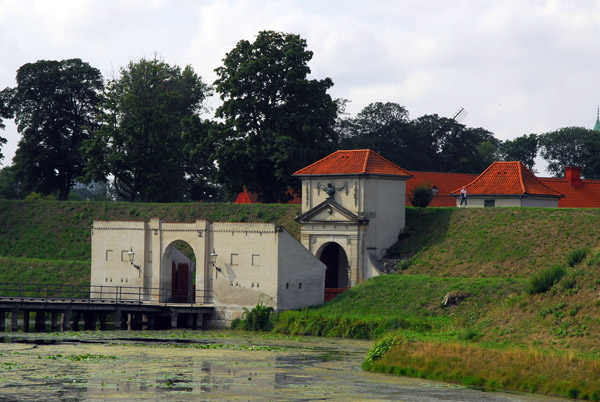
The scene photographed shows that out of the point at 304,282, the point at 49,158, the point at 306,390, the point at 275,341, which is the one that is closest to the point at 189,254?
the point at 304,282

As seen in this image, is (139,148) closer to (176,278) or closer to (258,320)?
(176,278)

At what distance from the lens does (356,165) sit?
63.7 meters

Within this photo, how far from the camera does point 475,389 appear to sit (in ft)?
118

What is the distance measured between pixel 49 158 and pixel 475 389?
64005 millimetres

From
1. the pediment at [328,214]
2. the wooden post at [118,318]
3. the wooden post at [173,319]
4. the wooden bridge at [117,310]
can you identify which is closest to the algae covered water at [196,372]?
the wooden bridge at [117,310]

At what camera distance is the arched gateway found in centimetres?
6253

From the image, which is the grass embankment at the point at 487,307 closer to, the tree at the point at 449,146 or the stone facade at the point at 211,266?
the stone facade at the point at 211,266

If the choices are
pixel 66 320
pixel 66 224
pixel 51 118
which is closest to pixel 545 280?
pixel 66 320

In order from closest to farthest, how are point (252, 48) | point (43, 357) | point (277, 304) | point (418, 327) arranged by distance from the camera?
point (43, 357) → point (418, 327) → point (277, 304) → point (252, 48)

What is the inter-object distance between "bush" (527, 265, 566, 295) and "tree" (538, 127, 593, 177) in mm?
80880

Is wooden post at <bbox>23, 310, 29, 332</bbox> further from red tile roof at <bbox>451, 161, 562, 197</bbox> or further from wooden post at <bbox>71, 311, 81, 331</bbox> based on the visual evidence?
red tile roof at <bbox>451, 161, 562, 197</bbox>

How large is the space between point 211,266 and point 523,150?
7369 centimetres

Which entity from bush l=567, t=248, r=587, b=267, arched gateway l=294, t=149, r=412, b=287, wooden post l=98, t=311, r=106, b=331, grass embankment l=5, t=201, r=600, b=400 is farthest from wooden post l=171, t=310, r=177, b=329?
bush l=567, t=248, r=587, b=267

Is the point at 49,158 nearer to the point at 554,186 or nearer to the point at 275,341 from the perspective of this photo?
the point at 554,186
